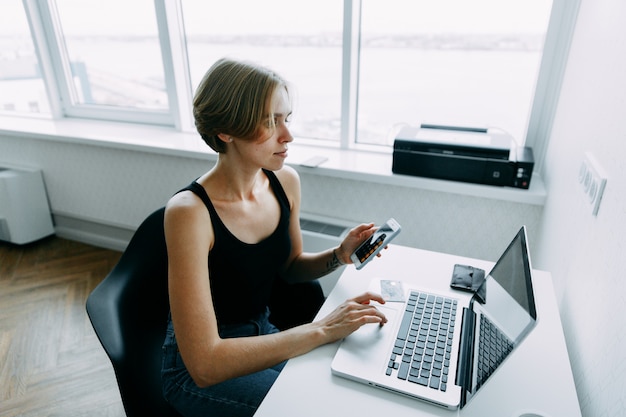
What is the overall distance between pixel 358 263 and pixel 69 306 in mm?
1764

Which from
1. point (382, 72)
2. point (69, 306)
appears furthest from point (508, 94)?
point (69, 306)

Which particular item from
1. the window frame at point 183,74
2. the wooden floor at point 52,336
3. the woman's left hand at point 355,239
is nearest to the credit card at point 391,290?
the woman's left hand at point 355,239

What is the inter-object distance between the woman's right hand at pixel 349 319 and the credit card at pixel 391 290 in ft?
0.23

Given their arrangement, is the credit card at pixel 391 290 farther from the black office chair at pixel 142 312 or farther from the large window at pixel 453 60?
the large window at pixel 453 60

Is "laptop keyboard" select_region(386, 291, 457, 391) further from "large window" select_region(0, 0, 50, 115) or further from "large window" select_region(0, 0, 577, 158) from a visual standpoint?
"large window" select_region(0, 0, 50, 115)

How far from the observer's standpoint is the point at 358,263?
1.11 metres

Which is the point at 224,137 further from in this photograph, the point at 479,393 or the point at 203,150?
the point at 203,150

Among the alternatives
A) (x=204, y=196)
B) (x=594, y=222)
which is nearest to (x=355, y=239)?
(x=204, y=196)

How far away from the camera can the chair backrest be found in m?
0.90

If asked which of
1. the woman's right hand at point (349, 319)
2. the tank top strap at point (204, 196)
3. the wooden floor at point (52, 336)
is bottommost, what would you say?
the wooden floor at point (52, 336)

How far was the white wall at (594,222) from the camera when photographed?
2.37ft

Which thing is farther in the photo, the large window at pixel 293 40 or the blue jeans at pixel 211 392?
the large window at pixel 293 40

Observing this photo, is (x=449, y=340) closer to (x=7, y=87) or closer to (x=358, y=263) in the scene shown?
(x=358, y=263)

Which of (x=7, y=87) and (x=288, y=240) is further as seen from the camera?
(x=7, y=87)
